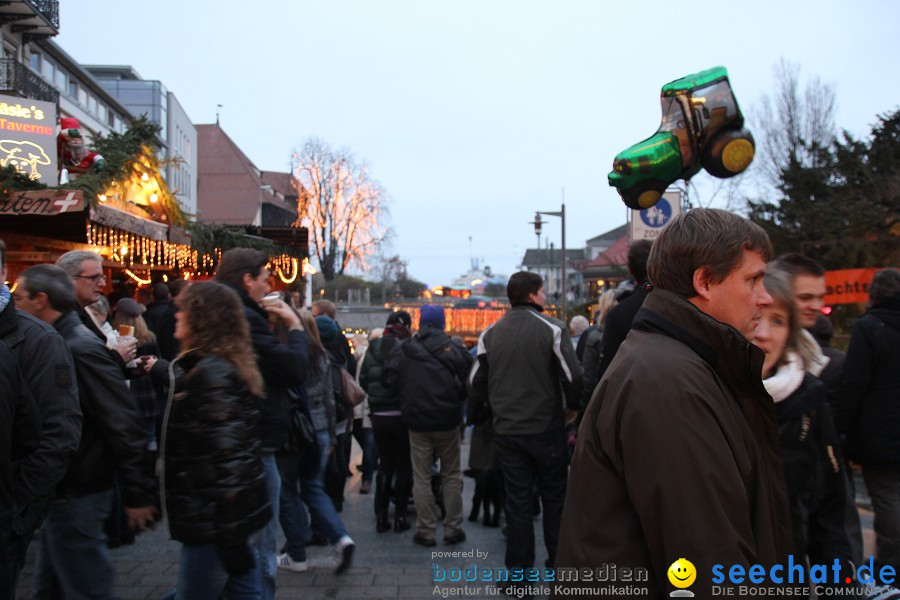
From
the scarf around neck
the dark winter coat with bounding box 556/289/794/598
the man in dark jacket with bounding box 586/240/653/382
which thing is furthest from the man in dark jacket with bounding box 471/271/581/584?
the dark winter coat with bounding box 556/289/794/598

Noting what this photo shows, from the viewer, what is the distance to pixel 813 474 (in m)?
2.74

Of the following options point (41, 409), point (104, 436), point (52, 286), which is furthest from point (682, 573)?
point (52, 286)

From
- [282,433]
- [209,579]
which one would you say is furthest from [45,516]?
[282,433]

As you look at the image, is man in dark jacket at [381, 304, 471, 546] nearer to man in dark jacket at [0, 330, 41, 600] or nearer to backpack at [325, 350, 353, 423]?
backpack at [325, 350, 353, 423]

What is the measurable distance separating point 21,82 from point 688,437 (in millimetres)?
27558

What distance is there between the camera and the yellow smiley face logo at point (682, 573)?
1.46 metres

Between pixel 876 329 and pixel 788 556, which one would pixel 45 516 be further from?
pixel 876 329

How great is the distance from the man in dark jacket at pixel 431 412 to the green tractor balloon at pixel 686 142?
2.05 metres

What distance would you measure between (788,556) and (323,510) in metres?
3.75

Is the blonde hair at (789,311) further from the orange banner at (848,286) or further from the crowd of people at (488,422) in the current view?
the orange banner at (848,286)

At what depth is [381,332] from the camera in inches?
287

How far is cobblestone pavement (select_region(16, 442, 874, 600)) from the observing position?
14.8 feet

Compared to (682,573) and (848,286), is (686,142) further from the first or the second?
(848,286)

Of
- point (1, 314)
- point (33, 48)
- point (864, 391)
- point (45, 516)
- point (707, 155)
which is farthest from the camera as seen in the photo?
point (33, 48)
